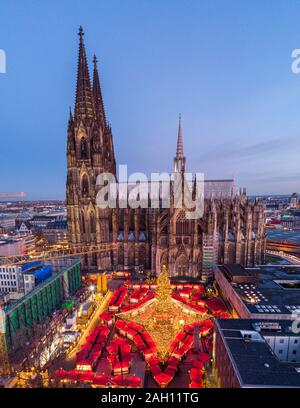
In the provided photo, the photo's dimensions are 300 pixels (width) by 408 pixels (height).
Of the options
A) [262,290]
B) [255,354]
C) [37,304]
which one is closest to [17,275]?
[37,304]

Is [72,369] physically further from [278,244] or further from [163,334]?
[278,244]

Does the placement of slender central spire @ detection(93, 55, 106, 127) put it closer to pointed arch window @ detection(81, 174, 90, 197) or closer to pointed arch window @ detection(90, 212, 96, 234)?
pointed arch window @ detection(81, 174, 90, 197)

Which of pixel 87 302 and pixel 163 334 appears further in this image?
pixel 87 302

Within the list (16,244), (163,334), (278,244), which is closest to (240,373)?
(163,334)

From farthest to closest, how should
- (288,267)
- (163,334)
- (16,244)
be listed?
(16,244), (288,267), (163,334)

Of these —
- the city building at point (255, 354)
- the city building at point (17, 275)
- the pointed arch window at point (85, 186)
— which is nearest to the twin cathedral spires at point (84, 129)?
the pointed arch window at point (85, 186)

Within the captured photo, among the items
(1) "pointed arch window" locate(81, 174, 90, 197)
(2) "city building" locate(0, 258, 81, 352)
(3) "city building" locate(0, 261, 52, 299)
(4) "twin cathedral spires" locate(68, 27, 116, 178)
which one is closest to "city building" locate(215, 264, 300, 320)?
(2) "city building" locate(0, 258, 81, 352)

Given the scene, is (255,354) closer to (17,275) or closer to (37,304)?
(37,304)

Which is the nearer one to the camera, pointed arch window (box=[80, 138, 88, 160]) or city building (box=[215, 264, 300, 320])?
city building (box=[215, 264, 300, 320])
